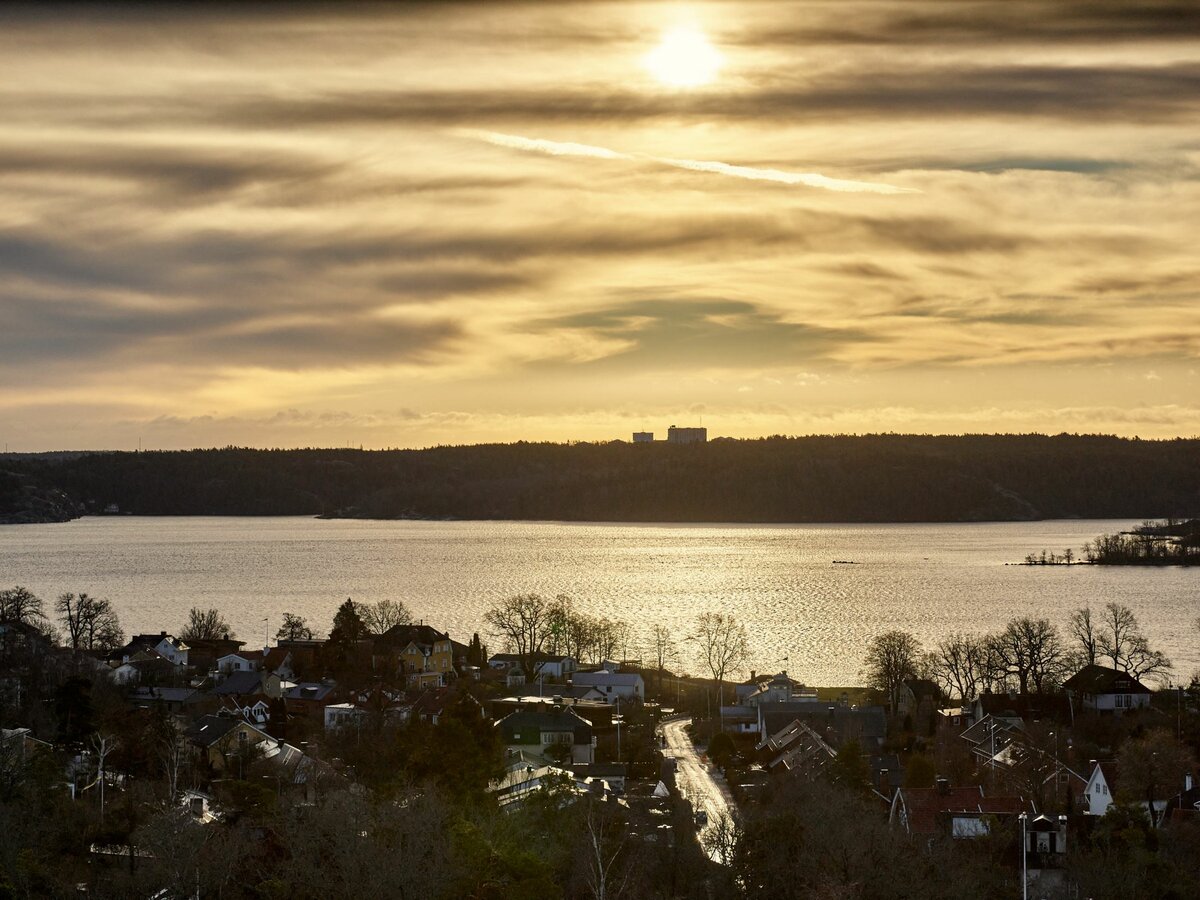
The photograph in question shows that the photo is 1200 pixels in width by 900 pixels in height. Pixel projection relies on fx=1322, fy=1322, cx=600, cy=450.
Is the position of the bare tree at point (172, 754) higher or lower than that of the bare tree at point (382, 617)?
lower

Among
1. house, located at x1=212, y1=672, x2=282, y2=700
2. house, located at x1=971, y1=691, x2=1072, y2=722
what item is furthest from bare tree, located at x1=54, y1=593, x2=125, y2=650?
house, located at x1=971, y1=691, x2=1072, y2=722

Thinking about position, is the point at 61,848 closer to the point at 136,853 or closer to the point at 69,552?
the point at 136,853

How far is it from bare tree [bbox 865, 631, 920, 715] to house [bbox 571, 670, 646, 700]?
7.65 m

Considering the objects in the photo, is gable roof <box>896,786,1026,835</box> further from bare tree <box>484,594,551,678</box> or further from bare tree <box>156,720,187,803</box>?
bare tree <box>484,594,551,678</box>

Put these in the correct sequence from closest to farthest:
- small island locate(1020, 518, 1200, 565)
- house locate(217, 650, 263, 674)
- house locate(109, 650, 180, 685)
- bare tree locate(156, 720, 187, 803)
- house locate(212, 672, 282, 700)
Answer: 1. bare tree locate(156, 720, 187, 803)
2. house locate(212, 672, 282, 700)
3. house locate(109, 650, 180, 685)
4. house locate(217, 650, 263, 674)
5. small island locate(1020, 518, 1200, 565)

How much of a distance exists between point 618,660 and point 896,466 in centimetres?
14604

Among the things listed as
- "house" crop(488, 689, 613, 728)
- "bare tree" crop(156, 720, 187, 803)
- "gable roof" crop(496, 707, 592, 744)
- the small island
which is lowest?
"house" crop(488, 689, 613, 728)

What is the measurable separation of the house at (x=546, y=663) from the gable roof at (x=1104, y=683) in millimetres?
17724

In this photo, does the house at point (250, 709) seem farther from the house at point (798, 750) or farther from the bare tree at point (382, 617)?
the bare tree at point (382, 617)

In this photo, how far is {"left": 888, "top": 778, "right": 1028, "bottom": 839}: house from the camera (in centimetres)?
2311

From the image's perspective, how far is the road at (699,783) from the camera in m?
25.7

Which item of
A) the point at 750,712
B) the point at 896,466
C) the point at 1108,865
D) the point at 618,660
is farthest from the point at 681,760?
the point at 896,466

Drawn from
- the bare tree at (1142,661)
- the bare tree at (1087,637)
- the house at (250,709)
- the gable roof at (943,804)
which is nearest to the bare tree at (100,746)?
the house at (250,709)

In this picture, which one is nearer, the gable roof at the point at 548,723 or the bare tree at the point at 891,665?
Answer: the gable roof at the point at 548,723
